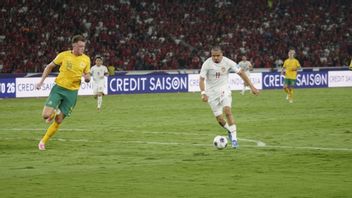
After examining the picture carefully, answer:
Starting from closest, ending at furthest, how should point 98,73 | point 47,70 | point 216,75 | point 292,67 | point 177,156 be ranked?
1. point 177,156
2. point 47,70
3. point 216,75
4. point 98,73
5. point 292,67

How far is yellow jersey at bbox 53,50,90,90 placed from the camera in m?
A: 19.2

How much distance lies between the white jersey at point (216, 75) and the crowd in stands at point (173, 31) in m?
30.2

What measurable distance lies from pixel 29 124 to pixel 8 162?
11.9m

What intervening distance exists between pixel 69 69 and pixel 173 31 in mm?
39349

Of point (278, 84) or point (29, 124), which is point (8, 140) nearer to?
point (29, 124)

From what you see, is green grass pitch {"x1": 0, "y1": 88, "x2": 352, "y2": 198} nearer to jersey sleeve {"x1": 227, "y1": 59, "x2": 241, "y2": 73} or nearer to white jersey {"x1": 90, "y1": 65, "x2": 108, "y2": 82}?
jersey sleeve {"x1": 227, "y1": 59, "x2": 241, "y2": 73}

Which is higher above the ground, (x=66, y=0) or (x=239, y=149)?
(x=66, y=0)

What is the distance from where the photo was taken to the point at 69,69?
1920 cm

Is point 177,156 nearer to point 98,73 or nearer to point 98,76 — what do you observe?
point 98,76

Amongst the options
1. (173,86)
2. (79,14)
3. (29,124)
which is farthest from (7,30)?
(29,124)

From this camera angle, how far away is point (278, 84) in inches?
2199

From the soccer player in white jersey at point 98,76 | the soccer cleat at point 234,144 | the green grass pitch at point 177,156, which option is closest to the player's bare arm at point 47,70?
the green grass pitch at point 177,156

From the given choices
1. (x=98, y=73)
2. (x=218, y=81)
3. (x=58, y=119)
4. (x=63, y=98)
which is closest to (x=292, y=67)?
(x=98, y=73)

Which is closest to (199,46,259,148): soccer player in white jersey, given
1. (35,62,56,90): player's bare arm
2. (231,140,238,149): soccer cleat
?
(231,140,238,149): soccer cleat
